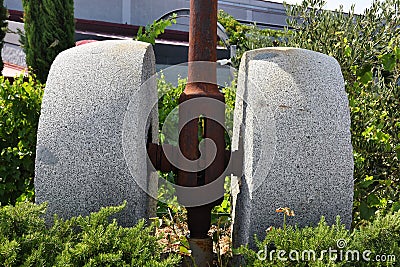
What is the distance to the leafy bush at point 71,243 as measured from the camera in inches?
79.0

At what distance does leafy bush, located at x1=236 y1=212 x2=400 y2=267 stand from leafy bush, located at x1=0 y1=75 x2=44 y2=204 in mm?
1979

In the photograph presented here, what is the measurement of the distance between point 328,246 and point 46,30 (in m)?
5.05

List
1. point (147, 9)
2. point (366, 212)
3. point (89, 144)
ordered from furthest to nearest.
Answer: point (147, 9)
point (366, 212)
point (89, 144)

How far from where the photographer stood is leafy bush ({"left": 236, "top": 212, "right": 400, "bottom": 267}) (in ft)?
6.90

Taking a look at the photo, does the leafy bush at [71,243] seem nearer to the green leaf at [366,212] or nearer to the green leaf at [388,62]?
the green leaf at [366,212]

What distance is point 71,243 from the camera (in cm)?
216

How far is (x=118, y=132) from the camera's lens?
2396 millimetres

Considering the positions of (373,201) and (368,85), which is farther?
(368,85)

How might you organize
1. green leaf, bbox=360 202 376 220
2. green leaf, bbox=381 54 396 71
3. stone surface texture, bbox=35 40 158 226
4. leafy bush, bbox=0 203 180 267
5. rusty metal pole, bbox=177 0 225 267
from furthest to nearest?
green leaf, bbox=381 54 396 71
green leaf, bbox=360 202 376 220
rusty metal pole, bbox=177 0 225 267
stone surface texture, bbox=35 40 158 226
leafy bush, bbox=0 203 180 267

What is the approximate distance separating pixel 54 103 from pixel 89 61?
0.94 feet

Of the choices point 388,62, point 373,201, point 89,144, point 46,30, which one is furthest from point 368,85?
point 46,30

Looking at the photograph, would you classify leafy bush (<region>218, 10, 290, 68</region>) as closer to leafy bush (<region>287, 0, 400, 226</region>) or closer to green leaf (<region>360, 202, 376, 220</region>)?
leafy bush (<region>287, 0, 400, 226</region>)

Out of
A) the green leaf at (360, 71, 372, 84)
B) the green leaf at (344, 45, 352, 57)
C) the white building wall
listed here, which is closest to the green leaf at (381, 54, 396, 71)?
the green leaf at (360, 71, 372, 84)

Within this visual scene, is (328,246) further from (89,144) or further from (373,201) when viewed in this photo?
(89,144)
